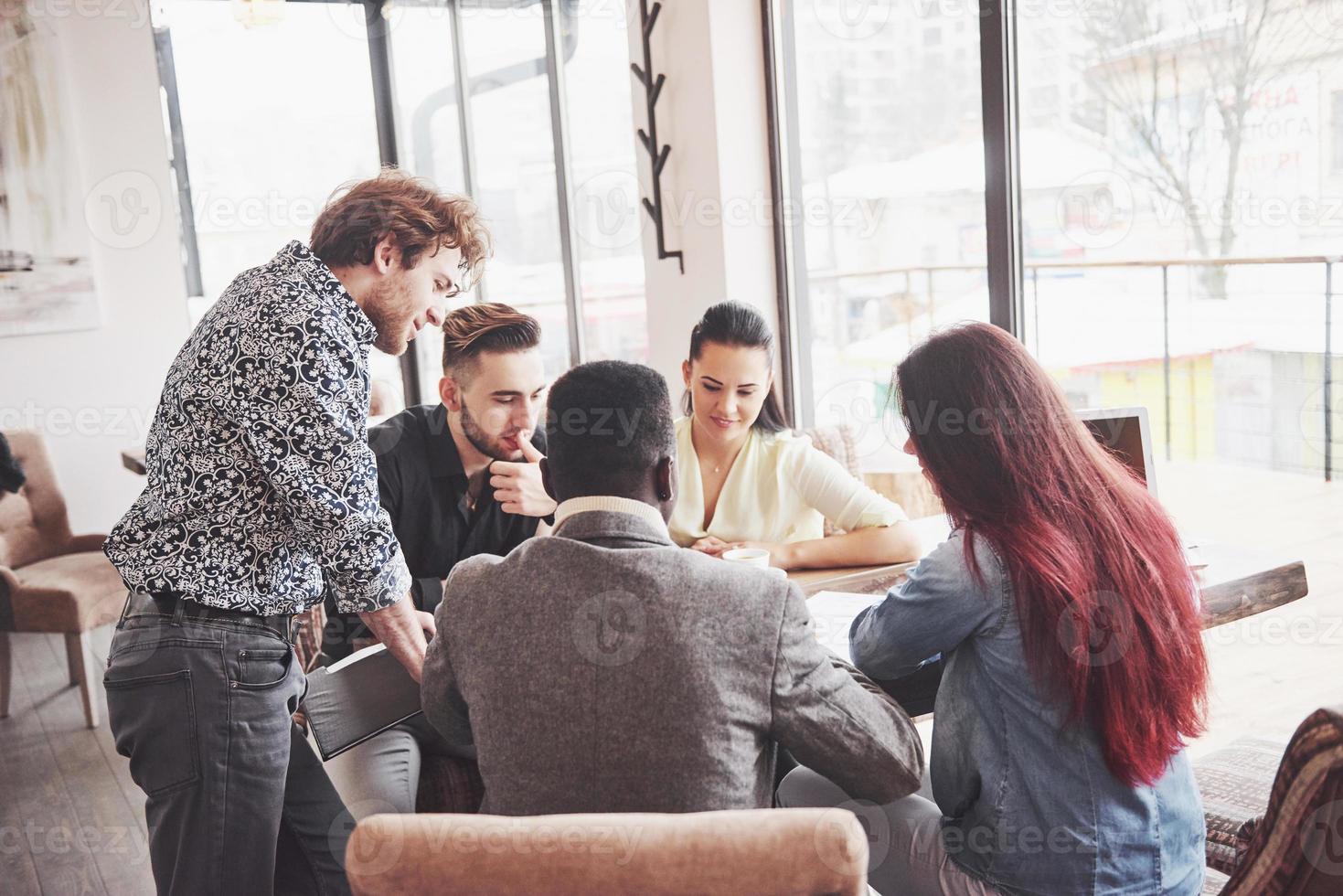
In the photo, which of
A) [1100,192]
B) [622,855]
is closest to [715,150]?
[1100,192]

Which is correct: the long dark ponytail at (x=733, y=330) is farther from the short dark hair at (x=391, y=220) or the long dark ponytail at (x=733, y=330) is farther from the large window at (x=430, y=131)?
the large window at (x=430, y=131)

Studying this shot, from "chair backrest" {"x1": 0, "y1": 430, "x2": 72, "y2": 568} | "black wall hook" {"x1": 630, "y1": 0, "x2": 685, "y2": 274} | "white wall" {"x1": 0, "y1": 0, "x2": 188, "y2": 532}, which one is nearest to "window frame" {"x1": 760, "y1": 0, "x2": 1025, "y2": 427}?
"black wall hook" {"x1": 630, "y1": 0, "x2": 685, "y2": 274}

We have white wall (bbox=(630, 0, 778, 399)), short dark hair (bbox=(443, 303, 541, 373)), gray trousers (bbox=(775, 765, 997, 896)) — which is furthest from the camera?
white wall (bbox=(630, 0, 778, 399))

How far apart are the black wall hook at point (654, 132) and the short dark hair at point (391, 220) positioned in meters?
2.35

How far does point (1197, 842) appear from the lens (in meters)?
1.42

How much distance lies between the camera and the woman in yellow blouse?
7.86ft

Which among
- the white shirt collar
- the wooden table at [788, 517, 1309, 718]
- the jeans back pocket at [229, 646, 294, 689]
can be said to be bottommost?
the wooden table at [788, 517, 1309, 718]

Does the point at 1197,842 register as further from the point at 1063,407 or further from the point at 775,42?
the point at 775,42

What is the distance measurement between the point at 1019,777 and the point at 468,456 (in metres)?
1.22

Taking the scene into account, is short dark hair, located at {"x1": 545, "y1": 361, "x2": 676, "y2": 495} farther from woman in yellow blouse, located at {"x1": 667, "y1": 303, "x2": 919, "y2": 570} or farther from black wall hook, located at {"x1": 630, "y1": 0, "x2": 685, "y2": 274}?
black wall hook, located at {"x1": 630, "y1": 0, "x2": 685, "y2": 274}

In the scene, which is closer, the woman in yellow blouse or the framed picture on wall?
the woman in yellow blouse

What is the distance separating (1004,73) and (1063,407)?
1772mm

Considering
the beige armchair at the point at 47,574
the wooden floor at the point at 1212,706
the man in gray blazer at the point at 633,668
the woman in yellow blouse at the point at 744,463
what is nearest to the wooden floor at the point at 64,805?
the wooden floor at the point at 1212,706

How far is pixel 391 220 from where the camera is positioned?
163cm
